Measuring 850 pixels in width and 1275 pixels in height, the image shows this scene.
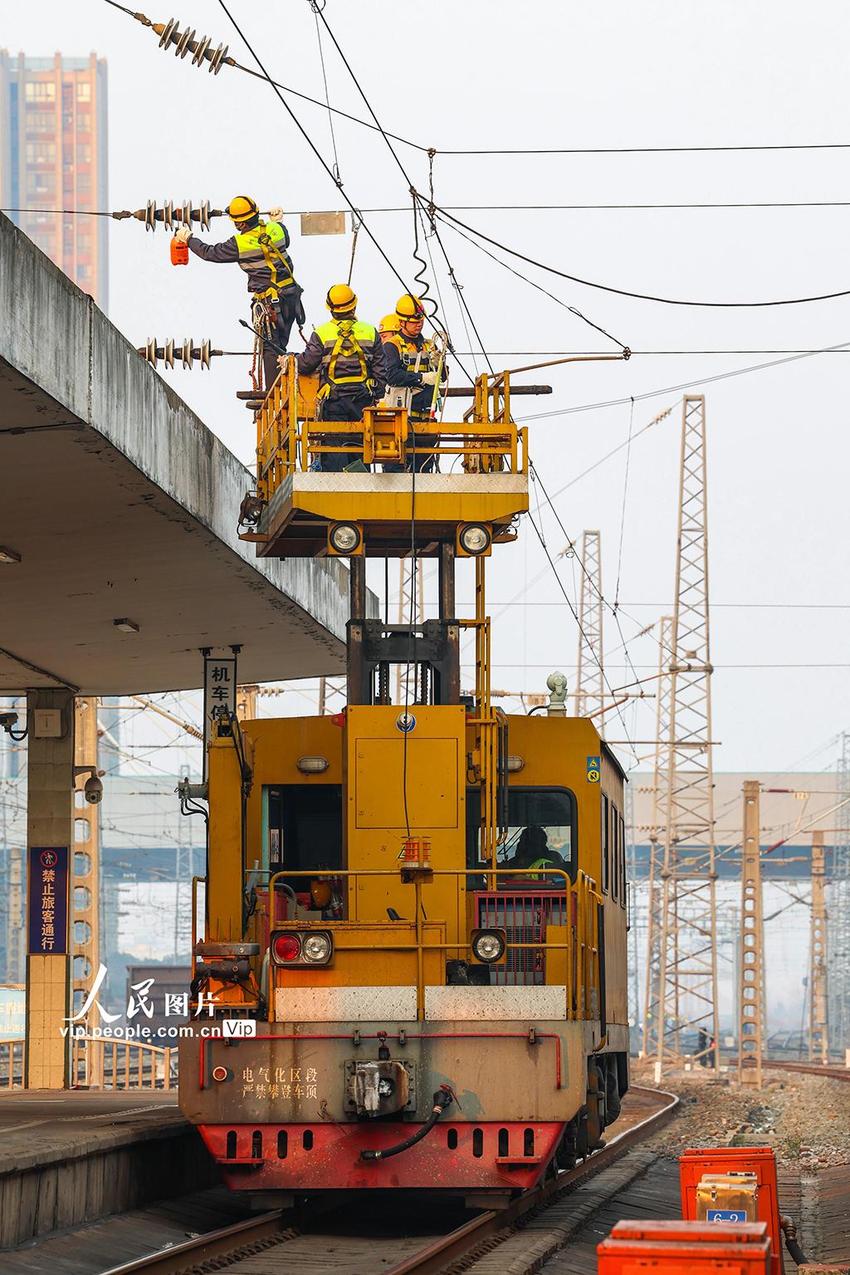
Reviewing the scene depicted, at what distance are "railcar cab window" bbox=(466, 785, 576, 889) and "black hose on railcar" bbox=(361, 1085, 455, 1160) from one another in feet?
7.93

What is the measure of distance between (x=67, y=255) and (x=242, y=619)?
16899cm

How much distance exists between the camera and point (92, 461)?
1379cm

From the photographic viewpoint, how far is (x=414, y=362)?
15.6 meters

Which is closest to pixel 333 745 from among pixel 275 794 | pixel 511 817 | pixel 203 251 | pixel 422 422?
pixel 275 794

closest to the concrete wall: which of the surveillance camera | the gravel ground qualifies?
the surveillance camera

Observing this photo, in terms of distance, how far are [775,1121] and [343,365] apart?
16.6m

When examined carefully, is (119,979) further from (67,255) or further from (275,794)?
(275,794)

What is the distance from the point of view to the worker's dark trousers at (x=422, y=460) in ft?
45.2

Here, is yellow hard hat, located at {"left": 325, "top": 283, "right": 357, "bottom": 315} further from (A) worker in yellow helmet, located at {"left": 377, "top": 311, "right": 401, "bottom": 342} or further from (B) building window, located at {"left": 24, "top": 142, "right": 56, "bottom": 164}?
(B) building window, located at {"left": 24, "top": 142, "right": 56, "bottom": 164}

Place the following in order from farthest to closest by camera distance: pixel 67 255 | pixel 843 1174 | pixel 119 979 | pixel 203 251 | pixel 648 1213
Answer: pixel 67 255
pixel 119 979
pixel 843 1174
pixel 203 251
pixel 648 1213

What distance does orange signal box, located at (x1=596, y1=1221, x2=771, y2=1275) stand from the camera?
6246 mm

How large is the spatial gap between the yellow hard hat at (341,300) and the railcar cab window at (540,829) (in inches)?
175

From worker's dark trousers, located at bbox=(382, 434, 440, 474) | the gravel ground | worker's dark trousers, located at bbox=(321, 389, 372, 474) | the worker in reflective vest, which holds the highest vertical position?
worker's dark trousers, located at bbox=(321, 389, 372, 474)

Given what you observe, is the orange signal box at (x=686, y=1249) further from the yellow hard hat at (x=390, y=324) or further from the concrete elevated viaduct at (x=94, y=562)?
the yellow hard hat at (x=390, y=324)
